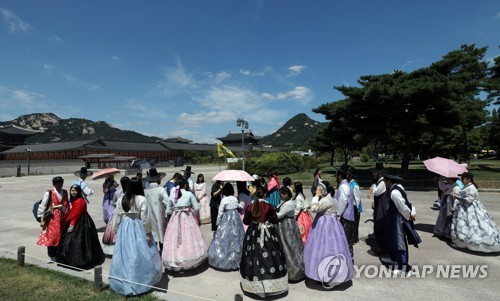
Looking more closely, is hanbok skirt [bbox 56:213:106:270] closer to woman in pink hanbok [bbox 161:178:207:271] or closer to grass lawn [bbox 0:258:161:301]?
grass lawn [bbox 0:258:161:301]

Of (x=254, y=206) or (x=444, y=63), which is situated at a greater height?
(x=444, y=63)

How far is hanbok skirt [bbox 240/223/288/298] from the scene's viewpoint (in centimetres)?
411

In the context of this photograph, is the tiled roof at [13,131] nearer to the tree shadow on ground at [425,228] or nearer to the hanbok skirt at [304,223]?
the hanbok skirt at [304,223]

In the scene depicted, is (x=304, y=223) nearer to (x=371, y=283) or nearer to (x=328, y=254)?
(x=328, y=254)

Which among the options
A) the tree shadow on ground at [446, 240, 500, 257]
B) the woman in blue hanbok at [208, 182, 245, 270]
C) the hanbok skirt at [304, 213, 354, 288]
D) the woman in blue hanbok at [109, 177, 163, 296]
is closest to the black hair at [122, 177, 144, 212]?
the woman in blue hanbok at [109, 177, 163, 296]

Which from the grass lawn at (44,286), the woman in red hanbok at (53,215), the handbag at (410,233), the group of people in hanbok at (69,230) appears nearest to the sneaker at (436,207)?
the handbag at (410,233)

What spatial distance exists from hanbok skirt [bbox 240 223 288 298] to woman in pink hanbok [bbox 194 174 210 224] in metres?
4.93

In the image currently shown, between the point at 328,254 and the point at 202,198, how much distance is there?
5.50 m

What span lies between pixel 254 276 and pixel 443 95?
1894cm

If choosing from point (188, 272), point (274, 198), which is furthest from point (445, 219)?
point (188, 272)

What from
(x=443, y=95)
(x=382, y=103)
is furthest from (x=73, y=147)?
(x=443, y=95)

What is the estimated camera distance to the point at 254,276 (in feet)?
13.5

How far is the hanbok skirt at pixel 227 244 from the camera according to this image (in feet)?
17.3

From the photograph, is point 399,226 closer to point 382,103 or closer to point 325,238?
point 325,238
